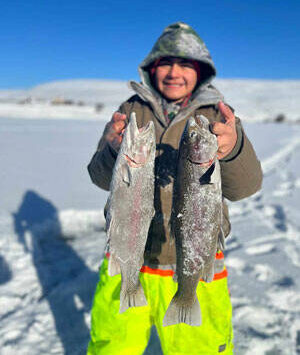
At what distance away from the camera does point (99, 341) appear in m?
2.29

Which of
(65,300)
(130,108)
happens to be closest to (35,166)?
(65,300)

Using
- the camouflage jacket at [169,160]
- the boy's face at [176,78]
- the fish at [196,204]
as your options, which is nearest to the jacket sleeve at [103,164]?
the camouflage jacket at [169,160]

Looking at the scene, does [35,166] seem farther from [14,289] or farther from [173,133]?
Answer: [173,133]

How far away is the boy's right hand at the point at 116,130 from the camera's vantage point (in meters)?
1.97

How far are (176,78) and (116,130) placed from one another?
0.92 m

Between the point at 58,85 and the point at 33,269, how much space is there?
115723 mm

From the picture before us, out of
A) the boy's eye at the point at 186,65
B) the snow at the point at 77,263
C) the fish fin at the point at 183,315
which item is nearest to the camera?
the fish fin at the point at 183,315

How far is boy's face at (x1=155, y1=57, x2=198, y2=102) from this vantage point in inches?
103

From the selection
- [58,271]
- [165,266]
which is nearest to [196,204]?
[165,266]

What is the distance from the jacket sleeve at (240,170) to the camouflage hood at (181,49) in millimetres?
833

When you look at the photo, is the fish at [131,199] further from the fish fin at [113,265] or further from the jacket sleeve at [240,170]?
the jacket sleeve at [240,170]

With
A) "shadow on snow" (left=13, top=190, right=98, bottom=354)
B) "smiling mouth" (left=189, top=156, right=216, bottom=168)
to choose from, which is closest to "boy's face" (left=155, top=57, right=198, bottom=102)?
"smiling mouth" (left=189, top=156, right=216, bottom=168)

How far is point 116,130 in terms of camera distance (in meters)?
2.00

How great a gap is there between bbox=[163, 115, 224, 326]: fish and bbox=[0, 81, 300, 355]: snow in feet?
5.40
